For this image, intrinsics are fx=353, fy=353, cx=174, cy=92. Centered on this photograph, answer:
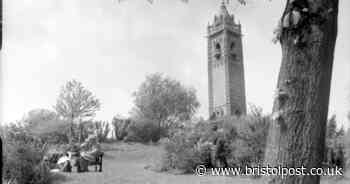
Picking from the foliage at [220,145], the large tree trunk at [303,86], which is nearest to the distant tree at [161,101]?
the foliage at [220,145]

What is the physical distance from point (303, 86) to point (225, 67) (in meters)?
56.9

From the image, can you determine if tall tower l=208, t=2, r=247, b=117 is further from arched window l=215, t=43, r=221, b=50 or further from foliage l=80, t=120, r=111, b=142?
foliage l=80, t=120, r=111, b=142

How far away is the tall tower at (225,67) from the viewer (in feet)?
191

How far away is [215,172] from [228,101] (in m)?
46.1

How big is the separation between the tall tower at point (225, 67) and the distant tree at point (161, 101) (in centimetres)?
800

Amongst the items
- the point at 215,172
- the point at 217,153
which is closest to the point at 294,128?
the point at 215,172

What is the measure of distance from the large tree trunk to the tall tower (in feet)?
176

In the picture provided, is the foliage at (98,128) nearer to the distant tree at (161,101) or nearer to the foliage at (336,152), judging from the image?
the distant tree at (161,101)

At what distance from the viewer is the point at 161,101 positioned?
4947cm

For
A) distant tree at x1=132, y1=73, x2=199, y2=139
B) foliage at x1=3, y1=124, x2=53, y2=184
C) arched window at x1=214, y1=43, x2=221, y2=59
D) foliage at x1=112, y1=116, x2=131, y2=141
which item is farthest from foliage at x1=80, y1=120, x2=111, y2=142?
arched window at x1=214, y1=43, x2=221, y2=59

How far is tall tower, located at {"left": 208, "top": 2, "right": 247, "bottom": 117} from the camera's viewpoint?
5819cm

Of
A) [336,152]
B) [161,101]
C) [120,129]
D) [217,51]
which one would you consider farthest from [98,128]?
[217,51]

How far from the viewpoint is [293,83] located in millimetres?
3006

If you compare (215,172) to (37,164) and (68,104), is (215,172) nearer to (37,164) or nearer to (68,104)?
(37,164)
